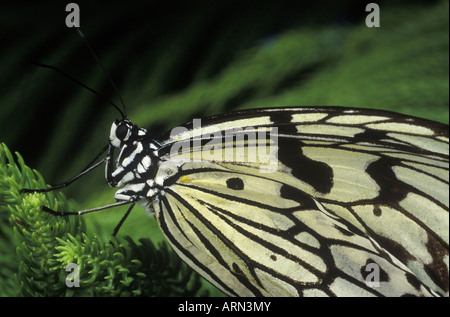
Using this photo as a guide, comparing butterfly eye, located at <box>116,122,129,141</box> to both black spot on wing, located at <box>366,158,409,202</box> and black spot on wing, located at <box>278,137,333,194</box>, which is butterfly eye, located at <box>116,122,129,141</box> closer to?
black spot on wing, located at <box>278,137,333,194</box>

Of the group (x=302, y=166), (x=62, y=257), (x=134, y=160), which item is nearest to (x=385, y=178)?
(x=302, y=166)

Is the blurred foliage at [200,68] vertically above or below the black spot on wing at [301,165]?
above

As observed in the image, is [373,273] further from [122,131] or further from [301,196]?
[122,131]

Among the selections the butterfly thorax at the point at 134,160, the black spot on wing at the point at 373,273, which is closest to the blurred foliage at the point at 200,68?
the butterfly thorax at the point at 134,160

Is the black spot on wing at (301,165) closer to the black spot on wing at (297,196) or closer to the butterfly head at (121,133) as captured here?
the black spot on wing at (297,196)

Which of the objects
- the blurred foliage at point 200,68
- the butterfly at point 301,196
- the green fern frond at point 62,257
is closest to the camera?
the green fern frond at point 62,257
